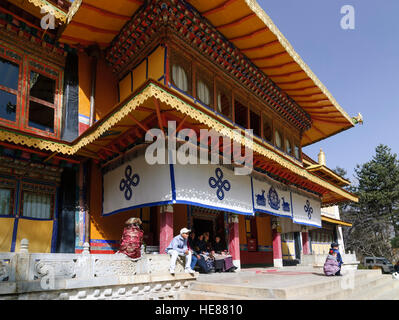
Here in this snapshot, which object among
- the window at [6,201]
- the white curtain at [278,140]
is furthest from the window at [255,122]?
the window at [6,201]

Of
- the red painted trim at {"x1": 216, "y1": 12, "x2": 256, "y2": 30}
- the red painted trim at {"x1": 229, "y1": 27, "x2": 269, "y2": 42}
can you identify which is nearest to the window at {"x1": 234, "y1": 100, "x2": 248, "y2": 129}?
the red painted trim at {"x1": 229, "y1": 27, "x2": 269, "y2": 42}

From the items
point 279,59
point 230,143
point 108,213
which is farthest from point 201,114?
point 279,59

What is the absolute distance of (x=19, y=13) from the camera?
8.01 metres

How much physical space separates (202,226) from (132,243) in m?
5.71

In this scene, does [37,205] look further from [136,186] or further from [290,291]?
[290,291]

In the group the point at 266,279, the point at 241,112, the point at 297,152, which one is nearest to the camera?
the point at 266,279

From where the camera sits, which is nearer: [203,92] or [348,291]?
[348,291]

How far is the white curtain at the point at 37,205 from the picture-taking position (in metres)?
7.55

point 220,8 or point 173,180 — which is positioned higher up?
point 220,8

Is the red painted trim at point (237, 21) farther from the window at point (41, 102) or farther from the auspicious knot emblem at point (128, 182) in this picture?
the window at point (41, 102)

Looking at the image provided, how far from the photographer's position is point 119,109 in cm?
655

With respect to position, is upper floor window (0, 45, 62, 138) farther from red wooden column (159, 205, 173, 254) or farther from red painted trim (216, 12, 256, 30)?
red painted trim (216, 12, 256, 30)

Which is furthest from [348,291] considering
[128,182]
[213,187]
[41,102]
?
[41,102]

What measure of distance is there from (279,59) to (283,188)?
460 cm
